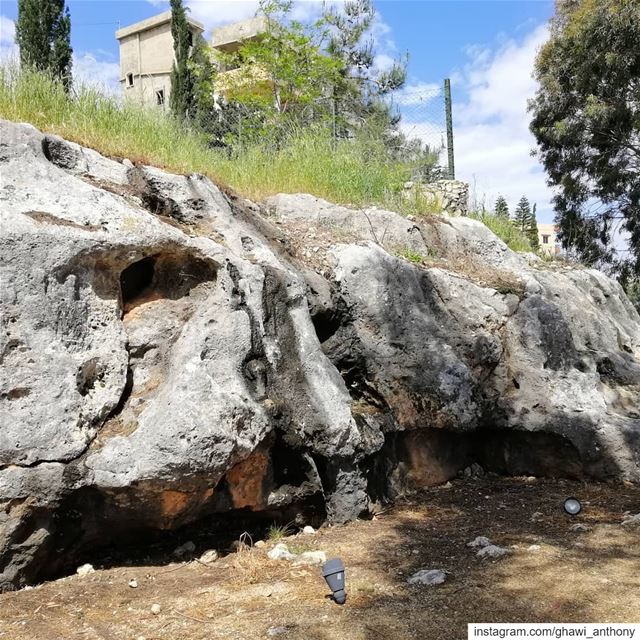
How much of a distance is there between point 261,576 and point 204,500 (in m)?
0.51

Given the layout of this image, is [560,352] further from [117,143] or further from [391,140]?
[391,140]

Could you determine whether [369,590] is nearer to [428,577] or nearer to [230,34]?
[428,577]

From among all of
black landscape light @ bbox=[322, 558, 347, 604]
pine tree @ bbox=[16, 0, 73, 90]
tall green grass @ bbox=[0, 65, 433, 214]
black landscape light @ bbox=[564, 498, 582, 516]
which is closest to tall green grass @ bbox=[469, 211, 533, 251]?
→ tall green grass @ bbox=[0, 65, 433, 214]

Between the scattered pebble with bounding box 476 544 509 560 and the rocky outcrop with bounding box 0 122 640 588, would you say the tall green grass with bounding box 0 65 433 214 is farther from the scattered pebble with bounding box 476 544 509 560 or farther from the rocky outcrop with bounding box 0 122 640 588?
the scattered pebble with bounding box 476 544 509 560

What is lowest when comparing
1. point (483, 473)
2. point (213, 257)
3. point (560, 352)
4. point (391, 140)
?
point (483, 473)

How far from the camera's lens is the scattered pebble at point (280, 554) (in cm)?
345

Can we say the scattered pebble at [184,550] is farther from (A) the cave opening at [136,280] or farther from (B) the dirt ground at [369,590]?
(A) the cave opening at [136,280]

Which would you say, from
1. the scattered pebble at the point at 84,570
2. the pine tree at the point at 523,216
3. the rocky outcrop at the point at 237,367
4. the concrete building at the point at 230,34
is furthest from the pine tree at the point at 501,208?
the concrete building at the point at 230,34

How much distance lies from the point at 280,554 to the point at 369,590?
26.1 inches

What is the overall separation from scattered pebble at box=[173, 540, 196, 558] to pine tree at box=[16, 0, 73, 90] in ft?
37.2

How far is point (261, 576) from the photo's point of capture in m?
3.21

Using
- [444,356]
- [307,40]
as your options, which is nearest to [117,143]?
[444,356]

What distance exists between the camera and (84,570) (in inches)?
127

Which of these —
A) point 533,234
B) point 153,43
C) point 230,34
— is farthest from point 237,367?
point 153,43
